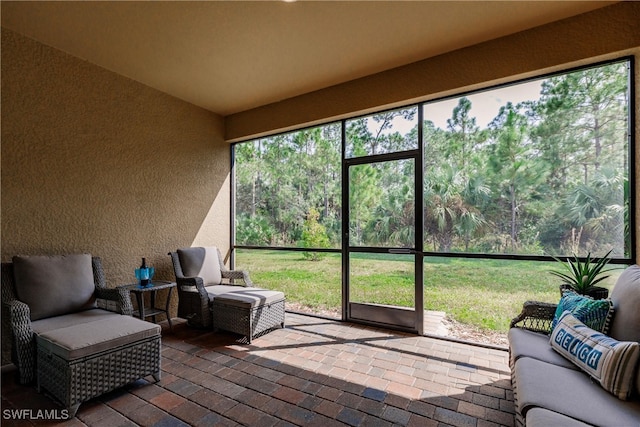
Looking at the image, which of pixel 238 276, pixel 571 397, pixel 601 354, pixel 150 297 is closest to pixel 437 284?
pixel 601 354

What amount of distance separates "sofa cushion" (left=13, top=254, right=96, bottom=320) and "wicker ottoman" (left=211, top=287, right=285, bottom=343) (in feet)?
3.95

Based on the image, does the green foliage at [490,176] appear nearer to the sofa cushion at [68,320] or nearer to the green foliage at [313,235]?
the green foliage at [313,235]

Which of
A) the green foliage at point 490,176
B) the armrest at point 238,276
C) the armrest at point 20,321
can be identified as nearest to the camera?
the armrest at point 20,321

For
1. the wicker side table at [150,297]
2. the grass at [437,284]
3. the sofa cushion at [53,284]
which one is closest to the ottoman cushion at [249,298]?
the wicker side table at [150,297]

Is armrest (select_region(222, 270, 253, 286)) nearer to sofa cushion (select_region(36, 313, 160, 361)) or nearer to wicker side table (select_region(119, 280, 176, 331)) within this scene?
wicker side table (select_region(119, 280, 176, 331))

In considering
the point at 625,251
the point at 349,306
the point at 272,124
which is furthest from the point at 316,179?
the point at 625,251

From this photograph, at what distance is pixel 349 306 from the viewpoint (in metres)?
3.94

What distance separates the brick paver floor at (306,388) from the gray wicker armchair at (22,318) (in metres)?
0.20

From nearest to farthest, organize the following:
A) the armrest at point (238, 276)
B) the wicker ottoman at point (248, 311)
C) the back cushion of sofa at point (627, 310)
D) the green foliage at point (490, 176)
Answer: the back cushion of sofa at point (627, 310), the green foliage at point (490, 176), the wicker ottoman at point (248, 311), the armrest at point (238, 276)

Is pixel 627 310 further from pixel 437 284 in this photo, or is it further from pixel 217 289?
pixel 217 289

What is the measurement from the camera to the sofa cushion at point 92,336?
200 centimetres

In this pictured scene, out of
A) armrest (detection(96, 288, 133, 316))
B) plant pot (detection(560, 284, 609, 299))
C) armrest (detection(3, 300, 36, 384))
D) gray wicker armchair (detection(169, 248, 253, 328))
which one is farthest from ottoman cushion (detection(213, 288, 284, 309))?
plant pot (detection(560, 284, 609, 299))

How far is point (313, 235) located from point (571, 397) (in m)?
3.18

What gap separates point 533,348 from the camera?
1955 millimetres
